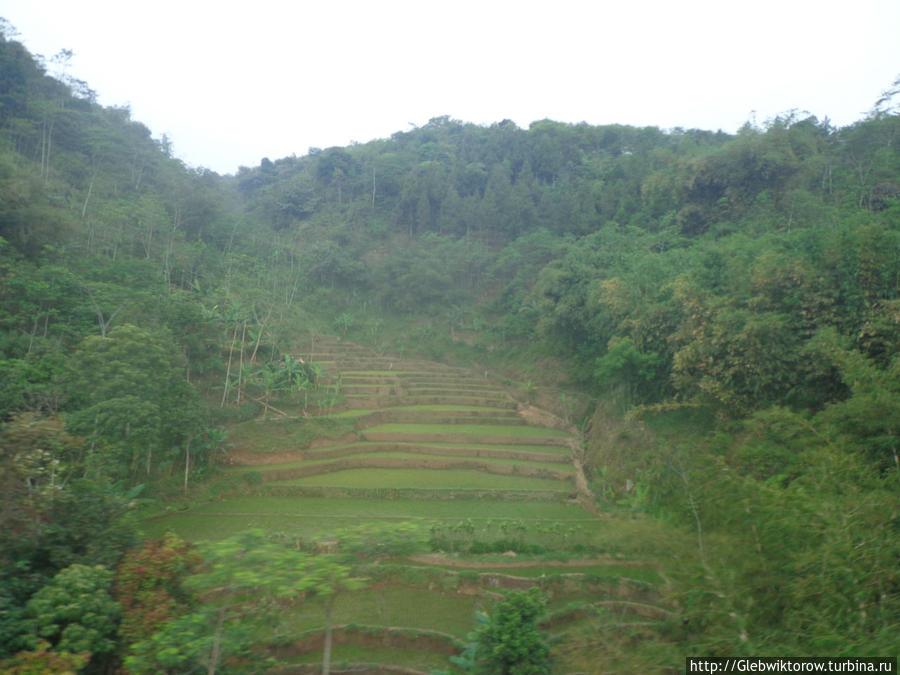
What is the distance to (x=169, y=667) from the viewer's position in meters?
4.04

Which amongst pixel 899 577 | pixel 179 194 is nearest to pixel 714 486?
pixel 899 577

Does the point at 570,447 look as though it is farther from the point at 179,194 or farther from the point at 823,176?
the point at 179,194

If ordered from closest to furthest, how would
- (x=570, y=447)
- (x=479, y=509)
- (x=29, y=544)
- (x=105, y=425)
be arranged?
(x=29, y=544)
(x=105, y=425)
(x=479, y=509)
(x=570, y=447)

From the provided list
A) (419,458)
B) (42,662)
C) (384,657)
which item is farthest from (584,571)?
(42,662)

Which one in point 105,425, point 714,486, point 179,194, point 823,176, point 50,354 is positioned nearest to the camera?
point 714,486

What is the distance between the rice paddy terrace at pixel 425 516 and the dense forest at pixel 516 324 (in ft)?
4.08

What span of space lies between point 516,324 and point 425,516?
14.0 metres

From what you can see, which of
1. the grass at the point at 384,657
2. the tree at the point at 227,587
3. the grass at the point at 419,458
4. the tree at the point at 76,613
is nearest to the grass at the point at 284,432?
the grass at the point at 419,458

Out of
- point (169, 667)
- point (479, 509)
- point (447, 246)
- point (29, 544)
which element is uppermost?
point (447, 246)

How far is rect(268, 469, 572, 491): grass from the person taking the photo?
12680 millimetres

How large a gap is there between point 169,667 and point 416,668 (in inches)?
129

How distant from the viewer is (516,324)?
934 inches

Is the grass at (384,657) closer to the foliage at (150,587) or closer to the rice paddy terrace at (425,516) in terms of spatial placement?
the rice paddy terrace at (425,516)

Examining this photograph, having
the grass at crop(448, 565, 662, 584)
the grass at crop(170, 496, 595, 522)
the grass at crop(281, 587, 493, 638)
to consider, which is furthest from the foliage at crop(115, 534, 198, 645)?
the grass at crop(170, 496, 595, 522)
